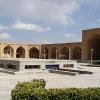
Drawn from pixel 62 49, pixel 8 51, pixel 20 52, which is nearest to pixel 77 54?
pixel 62 49

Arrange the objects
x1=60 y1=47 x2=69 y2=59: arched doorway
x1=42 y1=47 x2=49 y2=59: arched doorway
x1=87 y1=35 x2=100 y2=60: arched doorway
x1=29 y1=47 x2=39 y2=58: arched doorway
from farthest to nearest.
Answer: x1=29 y1=47 x2=39 y2=58: arched doorway < x1=42 y1=47 x2=49 y2=59: arched doorway < x1=60 y1=47 x2=69 y2=59: arched doorway < x1=87 y1=35 x2=100 y2=60: arched doorway

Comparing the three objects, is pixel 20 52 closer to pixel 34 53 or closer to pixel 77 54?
pixel 34 53

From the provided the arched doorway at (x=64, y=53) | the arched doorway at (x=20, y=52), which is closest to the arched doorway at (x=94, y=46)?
the arched doorway at (x=64, y=53)

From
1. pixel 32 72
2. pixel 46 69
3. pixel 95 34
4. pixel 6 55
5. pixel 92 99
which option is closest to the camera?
pixel 92 99

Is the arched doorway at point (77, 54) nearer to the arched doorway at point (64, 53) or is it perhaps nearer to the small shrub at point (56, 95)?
the arched doorway at point (64, 53)

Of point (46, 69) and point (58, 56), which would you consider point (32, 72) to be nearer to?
point (46, 69)

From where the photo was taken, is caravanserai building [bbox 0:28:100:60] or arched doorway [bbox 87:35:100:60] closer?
caravanserai building [bbox 0:28:100:60]

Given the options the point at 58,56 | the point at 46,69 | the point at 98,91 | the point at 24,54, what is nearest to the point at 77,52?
the point at 58,56

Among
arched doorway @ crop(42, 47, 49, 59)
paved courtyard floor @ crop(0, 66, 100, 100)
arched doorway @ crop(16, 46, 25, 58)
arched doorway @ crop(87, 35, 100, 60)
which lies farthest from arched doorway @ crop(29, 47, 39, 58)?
paved courtyard floor @ crop(0, 66, 100, 100)

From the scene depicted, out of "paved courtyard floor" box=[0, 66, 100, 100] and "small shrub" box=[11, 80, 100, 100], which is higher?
"small shrub" box=[11, 80, 100, 100]

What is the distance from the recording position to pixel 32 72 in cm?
2733

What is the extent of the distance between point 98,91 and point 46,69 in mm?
19292

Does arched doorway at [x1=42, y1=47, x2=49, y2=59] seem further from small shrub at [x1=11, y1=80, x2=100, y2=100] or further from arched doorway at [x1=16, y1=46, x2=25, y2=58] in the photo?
small shrub at [x1=11, y1=80, x2=100, y2=100]

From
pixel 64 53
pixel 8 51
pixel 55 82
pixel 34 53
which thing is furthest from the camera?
pixel 34 53
